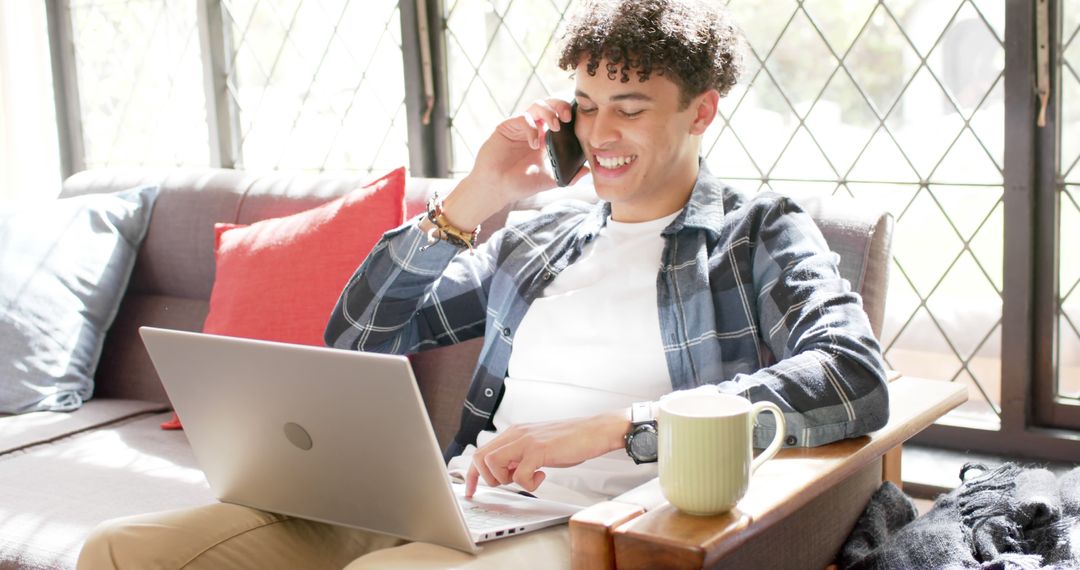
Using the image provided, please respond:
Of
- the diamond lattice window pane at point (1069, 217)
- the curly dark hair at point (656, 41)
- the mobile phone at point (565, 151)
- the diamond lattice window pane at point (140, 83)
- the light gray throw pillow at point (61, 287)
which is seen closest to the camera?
the curly dark hair at point (656, 41)

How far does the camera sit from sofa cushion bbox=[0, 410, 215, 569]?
180cm

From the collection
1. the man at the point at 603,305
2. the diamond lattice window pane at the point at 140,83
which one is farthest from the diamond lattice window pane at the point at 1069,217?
the diamond lattice window pane at the point at 140,83

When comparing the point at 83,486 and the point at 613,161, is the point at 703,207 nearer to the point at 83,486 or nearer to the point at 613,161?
the point at 613,161

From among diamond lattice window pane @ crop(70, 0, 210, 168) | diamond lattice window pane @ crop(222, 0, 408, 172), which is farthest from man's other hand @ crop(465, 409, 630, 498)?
diamond lattice window pane @ crop(70, 0, 210, 168)

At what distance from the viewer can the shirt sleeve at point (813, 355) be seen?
1.39m

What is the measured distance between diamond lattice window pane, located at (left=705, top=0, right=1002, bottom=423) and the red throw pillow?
806 mm

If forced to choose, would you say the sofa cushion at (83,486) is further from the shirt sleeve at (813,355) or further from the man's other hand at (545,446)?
the shirt sleeve at (813,355)

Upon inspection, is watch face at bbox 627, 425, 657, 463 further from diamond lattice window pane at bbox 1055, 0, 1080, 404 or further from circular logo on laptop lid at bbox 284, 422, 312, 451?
diamond lattice window pane at bbox 1055, 0, 1080, 404

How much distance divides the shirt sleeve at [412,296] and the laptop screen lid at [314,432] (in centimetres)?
43

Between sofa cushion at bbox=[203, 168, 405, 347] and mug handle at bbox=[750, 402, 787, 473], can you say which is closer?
mug handle at bbox=[750, 402, 787, 473]

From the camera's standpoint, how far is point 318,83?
3.03m

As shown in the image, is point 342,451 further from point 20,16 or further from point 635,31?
point 20,16

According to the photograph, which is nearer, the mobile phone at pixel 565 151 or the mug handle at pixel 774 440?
the mug handle at pixel 774 440

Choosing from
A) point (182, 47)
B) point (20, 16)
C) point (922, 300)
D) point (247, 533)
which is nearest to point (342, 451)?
point (247, 533)
